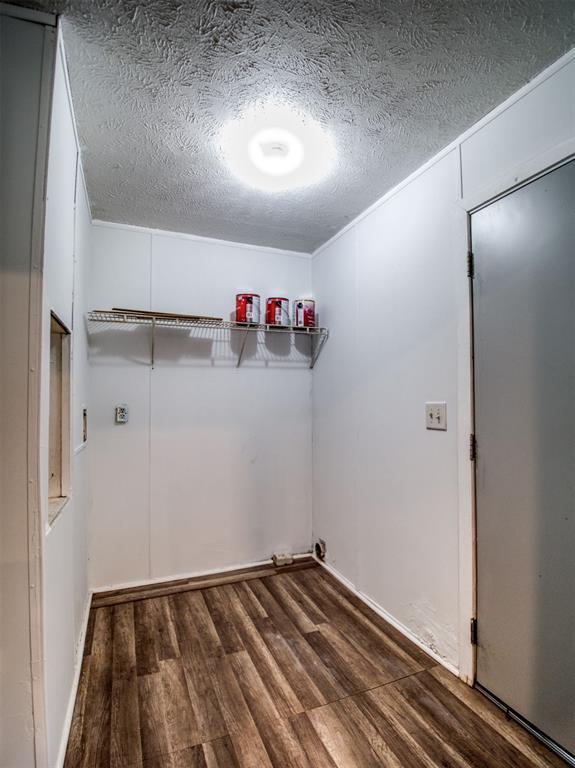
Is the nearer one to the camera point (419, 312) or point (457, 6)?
point (457, 6)

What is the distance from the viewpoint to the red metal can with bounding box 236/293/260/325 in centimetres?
251

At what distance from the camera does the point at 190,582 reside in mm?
2480

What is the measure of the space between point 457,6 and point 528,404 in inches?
49.1

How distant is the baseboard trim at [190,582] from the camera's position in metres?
2.29

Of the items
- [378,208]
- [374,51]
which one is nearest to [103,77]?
[374,51]

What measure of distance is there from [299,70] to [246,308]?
138cm

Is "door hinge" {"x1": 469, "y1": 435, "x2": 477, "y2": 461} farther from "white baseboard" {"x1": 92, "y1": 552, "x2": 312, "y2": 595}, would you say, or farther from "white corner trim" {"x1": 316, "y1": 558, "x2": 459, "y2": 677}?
"white baseboard" {"x1": 92, "y1": 552, "x2": 312, "y2": 595}

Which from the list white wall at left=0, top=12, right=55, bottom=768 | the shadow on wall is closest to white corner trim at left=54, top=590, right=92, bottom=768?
white wall at left=0, top=12, right=55, bottom=768

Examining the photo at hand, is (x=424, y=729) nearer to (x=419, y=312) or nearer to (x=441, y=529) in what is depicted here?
(x=441, y=529)

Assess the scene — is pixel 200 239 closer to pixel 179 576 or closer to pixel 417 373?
pixel 417 373

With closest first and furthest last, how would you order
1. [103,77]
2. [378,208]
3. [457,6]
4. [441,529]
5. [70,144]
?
[457,6], [103,77], [70,144], [441,529], [378,208]

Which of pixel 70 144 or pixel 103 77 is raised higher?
pixel 103 77

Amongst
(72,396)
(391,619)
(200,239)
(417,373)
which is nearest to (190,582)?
(391,619)

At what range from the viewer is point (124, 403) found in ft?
7.97
